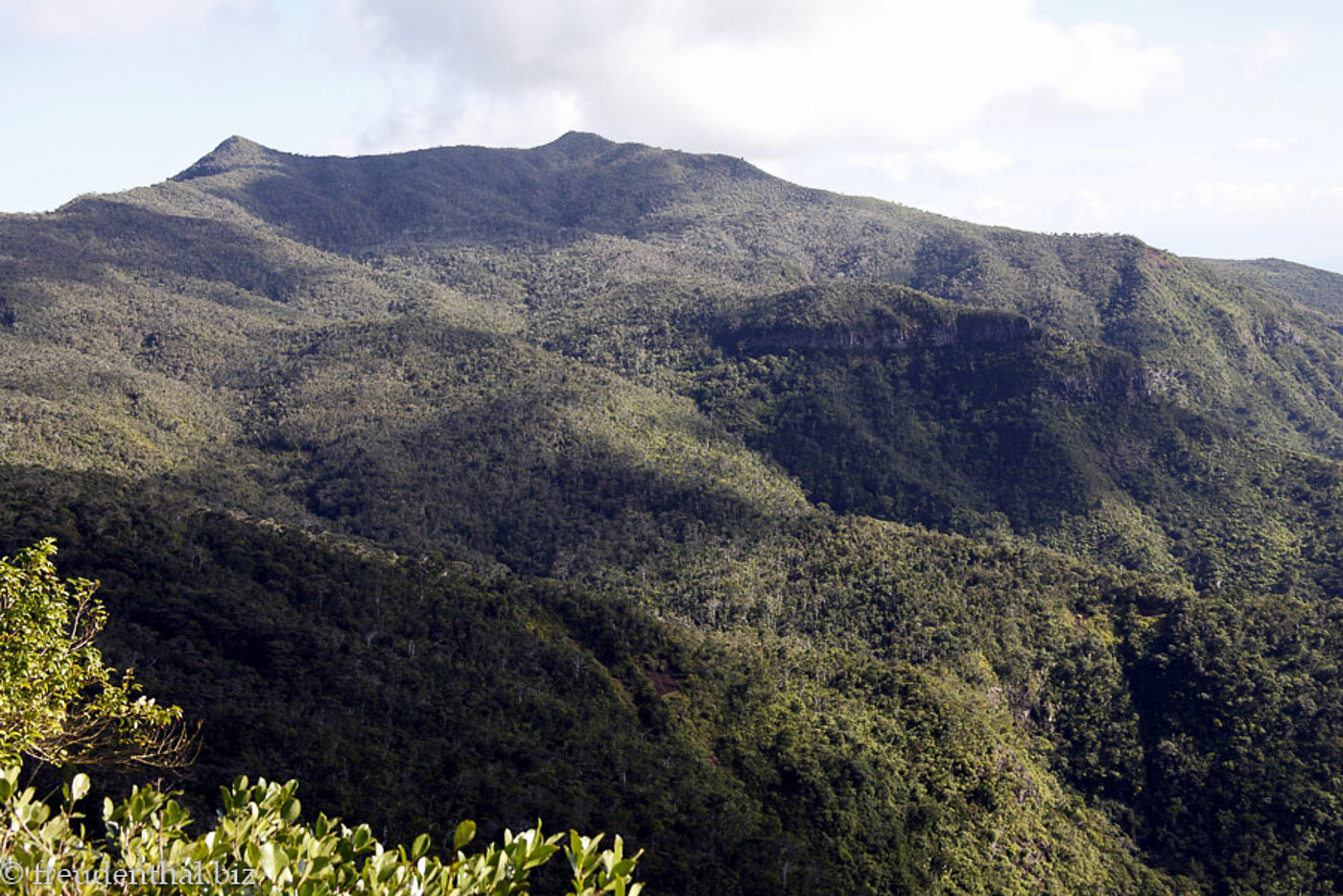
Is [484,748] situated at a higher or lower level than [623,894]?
lower

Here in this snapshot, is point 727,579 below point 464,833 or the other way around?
below

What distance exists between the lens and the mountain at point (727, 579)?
62.8m

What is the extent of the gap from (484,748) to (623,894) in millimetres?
55169

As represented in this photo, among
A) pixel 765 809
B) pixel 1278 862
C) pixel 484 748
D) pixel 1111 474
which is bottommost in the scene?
pixel 1278 862

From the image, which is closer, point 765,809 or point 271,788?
point 271,788

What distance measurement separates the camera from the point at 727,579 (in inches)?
4144

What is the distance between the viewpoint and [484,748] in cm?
6153

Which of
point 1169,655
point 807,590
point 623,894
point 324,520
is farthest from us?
point 324,520

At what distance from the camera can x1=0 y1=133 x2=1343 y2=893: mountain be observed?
206 ft

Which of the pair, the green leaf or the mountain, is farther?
the mountain

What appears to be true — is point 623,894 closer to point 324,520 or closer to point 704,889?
point 704,889

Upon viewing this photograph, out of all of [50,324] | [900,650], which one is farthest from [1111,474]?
[50,324]

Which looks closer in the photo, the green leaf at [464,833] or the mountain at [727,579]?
the green leaf at [464,833]

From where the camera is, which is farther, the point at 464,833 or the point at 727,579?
the point at 727,579
